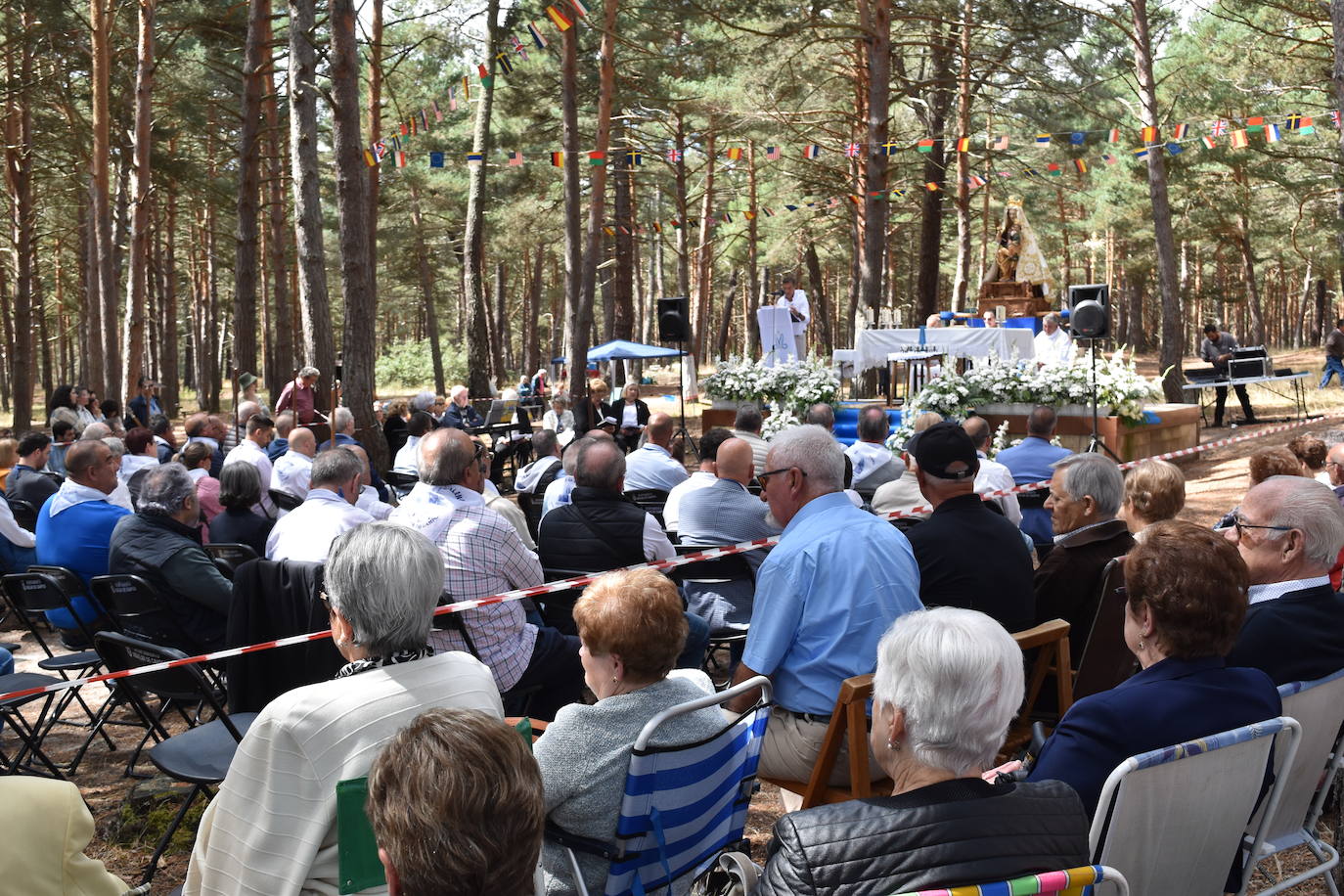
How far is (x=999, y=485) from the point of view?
615 cm

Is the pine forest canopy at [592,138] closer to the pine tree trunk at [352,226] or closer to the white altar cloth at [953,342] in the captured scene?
the pine tree trunk at [352,226]

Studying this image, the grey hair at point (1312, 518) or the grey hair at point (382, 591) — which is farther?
the grey hair at point (1312, 518)

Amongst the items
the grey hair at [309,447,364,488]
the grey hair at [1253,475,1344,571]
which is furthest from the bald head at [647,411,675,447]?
the grey hair at [1253,475,1344,571]

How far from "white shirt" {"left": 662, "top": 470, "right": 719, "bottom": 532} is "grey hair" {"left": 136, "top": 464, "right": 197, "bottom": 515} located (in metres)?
2.20

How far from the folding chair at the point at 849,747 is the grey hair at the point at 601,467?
1.91m

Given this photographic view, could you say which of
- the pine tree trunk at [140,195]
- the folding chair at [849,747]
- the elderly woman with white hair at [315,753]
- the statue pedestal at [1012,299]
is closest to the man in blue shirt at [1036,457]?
the folding chair at [849,747]

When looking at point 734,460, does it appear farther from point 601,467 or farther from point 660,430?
point 660,430

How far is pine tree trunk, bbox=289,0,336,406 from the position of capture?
9.82m

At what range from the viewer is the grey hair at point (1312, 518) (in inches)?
123

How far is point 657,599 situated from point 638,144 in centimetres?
2541

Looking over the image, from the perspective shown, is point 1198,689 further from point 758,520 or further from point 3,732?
point 3,732

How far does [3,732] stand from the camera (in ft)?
17.4

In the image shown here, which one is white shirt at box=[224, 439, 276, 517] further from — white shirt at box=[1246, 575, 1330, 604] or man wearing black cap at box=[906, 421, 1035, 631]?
white shirt at box=[1246, 575, 1330, 604]

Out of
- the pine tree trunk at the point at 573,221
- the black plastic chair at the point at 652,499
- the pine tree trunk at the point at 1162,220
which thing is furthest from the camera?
the pine tree trunk at the point at 573,221
